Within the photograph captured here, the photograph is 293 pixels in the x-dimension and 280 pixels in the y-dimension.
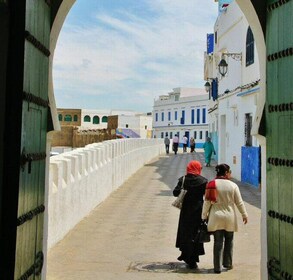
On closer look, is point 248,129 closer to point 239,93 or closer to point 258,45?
point 239,93

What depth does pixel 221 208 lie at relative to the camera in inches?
235

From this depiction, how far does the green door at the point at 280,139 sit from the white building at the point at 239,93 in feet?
34.1

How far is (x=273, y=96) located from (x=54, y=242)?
4924 millimetres

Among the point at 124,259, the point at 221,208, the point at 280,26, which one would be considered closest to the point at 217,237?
the point at 221,208

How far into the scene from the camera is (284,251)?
3334mm

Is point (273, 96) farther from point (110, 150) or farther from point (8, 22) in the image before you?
point (110, 150)

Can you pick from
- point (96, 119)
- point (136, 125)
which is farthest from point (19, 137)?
point (96, 119)

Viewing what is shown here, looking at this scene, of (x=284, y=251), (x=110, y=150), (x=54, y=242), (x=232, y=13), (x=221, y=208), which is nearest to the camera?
(x=284, y=251)

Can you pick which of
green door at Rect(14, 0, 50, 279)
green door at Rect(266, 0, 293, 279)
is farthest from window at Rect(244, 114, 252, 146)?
green door at Rect(14, 0, 50, 279)

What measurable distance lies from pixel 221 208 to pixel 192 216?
46cm

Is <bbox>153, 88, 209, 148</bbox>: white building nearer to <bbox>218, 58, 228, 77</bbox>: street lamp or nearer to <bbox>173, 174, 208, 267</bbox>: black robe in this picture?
<bbox>218, 58, 228, 77</bbox>: street lamp

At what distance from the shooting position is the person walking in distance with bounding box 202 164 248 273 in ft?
19.4

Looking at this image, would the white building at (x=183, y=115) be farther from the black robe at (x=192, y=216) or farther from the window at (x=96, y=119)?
the black robe at (x=192, y=216)

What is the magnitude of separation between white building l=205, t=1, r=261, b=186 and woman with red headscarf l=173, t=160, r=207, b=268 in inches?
315
